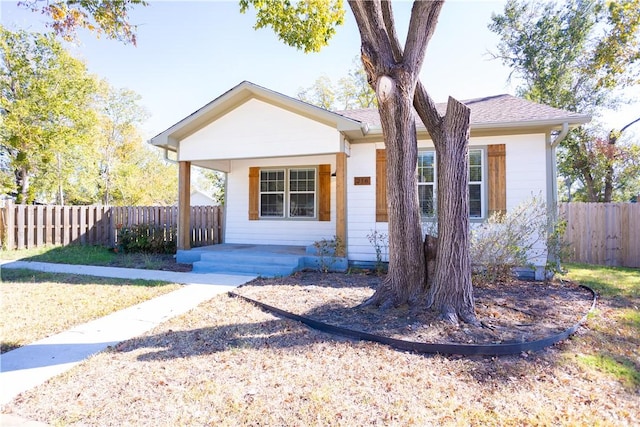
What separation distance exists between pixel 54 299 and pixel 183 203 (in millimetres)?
3955

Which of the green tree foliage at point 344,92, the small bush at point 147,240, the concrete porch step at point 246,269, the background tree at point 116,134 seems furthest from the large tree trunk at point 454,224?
the background tree at point 116,134

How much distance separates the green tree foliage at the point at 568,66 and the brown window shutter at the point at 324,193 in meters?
13.5

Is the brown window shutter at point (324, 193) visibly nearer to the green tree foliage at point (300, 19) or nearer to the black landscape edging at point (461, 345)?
the green tree foliage at point (300, 19)

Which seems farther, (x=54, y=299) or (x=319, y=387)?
(x=54, y=299)

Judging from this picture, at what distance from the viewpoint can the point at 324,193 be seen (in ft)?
32.1

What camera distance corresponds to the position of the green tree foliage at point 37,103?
1659 cm

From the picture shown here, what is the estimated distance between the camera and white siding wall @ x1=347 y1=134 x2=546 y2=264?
23.4 feet

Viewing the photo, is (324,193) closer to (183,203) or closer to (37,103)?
(183,203)

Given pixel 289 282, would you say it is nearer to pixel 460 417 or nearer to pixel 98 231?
pixel 460 417

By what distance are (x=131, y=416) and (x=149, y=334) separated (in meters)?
1.74

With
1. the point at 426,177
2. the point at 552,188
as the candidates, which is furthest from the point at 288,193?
the point at 552,188

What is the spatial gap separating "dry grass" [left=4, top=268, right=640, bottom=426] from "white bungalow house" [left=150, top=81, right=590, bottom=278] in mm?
4142

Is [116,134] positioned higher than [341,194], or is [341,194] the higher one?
[116,134]

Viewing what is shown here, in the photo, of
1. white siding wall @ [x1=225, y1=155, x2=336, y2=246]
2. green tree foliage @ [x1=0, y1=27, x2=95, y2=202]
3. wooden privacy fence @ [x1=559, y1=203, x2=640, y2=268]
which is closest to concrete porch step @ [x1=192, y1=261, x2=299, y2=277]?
white siding wall @ [x1=225, y1=155, x2=336, y2=246]
